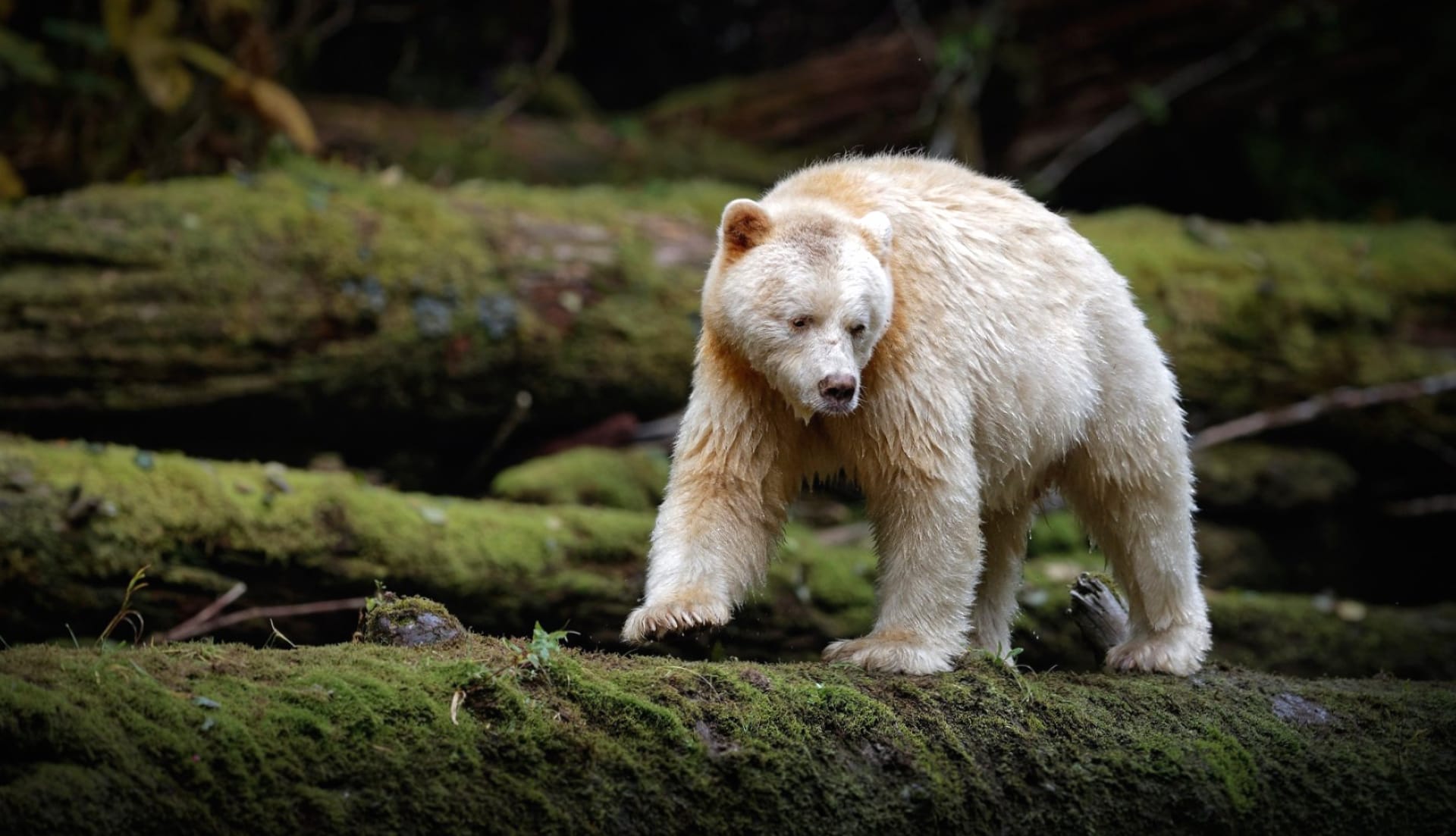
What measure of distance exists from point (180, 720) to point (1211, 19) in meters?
15.4

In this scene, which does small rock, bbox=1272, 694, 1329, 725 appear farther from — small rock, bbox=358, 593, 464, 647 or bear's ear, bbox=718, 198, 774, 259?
small rock, bbox=358, 593, 464, 647

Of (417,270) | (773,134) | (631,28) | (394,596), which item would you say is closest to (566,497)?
(417,270)

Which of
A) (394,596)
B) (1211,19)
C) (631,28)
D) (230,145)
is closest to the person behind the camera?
(394,596)

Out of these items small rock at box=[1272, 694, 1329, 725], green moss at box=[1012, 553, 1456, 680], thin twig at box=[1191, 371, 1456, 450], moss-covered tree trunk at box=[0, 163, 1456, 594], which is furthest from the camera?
thin twig at box=[1191, 371, 1456, 450]

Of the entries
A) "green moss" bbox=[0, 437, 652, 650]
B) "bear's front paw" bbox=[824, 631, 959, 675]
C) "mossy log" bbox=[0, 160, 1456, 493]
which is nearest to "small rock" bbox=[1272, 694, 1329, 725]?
"bear's front paw" bbox=[824, 631, 959, 675]

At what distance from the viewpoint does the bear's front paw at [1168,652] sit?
6.34 m

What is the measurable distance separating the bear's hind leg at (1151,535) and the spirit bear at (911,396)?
0.01m

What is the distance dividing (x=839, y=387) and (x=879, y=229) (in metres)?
0.85

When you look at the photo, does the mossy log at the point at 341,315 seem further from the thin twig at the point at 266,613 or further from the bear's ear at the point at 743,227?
the bear's ear at the point at 743,227

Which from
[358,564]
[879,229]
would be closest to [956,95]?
[358,564]

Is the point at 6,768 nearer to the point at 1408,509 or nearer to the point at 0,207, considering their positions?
the point at 0,207

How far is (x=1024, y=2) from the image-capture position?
16.5 metres

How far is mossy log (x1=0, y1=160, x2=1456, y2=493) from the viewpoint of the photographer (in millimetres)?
9586

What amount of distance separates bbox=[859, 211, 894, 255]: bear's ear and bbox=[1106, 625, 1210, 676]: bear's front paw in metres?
2.48
